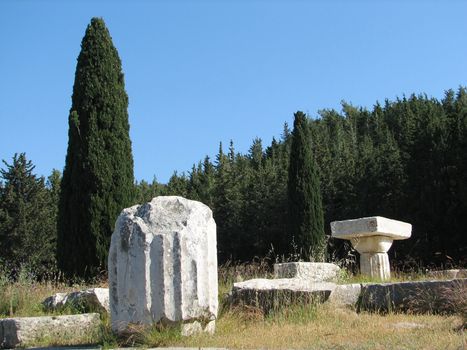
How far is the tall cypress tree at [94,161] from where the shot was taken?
12984mm

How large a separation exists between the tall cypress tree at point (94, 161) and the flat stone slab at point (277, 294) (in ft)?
20.3

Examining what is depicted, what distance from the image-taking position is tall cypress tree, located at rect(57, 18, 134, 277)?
42.6 ft

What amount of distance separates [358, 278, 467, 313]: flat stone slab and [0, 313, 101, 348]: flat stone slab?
3.48m

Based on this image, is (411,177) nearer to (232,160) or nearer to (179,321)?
(232,160)

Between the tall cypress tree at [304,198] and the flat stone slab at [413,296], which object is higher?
the tall cypress tree at [304,198]

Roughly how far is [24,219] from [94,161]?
14580 mm

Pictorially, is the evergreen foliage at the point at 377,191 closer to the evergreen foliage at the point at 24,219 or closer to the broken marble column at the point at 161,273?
the evergreen foliage at the point at 24,219

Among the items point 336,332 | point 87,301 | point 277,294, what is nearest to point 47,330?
point 87,301

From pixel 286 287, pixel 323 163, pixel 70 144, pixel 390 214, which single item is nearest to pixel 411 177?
pixel 390 214

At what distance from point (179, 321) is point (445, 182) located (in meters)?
19.5

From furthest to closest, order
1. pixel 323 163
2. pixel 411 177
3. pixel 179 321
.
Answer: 1. pixel 323 163
2. pixel 411 177
3. pixel 179 321

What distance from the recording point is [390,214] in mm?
24328

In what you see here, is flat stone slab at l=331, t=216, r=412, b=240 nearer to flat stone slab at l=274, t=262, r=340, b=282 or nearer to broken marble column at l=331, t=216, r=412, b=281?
broken marble column at l=331, t=216, r=412, b=281

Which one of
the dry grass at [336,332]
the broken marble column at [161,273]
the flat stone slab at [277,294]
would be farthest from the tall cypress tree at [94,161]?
the broken marble column at [161,273]
